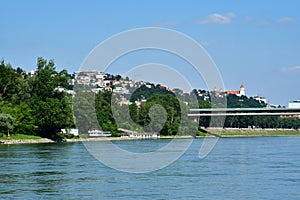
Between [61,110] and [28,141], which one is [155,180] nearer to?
[28,141]

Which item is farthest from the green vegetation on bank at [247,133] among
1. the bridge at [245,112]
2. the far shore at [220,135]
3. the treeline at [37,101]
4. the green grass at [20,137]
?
the green grass at [20,137]

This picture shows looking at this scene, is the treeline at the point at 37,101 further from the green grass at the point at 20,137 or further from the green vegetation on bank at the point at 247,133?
the green vegetation on bank at the point at 247,133

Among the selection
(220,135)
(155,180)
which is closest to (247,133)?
(220,135)

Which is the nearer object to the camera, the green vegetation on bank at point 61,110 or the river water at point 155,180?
the river water at point 155,180

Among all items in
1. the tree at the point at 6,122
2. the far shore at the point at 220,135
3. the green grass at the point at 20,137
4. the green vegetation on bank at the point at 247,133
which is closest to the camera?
the tree at the point at 6,122

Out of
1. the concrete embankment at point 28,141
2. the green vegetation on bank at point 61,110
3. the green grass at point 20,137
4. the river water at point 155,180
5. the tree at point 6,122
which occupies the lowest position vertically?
the river water at point 155,180

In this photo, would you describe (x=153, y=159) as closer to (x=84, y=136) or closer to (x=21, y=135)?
(x=21, y=135)

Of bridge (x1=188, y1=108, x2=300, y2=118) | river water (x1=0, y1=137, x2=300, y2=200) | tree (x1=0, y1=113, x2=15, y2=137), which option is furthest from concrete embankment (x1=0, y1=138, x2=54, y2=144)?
bridge (x1=188, y1=108, x2=300, y2=118)

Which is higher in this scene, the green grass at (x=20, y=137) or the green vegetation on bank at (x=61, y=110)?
the green vegetation on bank at (x=61, y=110)

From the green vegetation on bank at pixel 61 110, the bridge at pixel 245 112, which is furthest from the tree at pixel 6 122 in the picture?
the bridge at pixel 245 112

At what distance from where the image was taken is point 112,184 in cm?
2652

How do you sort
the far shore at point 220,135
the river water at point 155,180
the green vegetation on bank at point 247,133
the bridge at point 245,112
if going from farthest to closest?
the green vegetation on bank at point 247,133 → the bridge at point 245,112 → the far shore at point 220,135 → the river water at point 155,180

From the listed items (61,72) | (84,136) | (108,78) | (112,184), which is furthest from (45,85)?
(108,78)

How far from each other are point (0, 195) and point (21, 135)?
44.2 m
